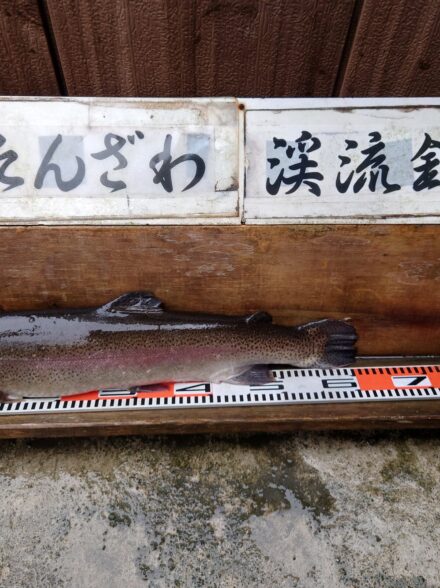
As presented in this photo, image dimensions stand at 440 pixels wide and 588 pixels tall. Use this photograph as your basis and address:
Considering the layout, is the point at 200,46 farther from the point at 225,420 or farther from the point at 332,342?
the point at 225,420

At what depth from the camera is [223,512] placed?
1775 mm

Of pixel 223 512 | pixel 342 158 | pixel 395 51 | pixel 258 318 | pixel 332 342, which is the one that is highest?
pixel 395 51

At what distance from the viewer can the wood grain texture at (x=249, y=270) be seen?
1962 millimetres

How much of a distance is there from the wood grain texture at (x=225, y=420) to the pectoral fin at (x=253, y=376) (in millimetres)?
127

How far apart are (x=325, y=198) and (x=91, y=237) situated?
0.96m

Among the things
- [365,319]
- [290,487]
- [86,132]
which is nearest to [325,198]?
[365,319]

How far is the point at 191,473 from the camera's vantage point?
1.89 m

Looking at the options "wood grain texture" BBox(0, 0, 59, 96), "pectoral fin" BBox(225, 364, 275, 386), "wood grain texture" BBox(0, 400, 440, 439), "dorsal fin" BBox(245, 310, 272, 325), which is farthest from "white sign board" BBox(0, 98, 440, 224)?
"wood grain texture" BBox(0, 400, 440, 439)

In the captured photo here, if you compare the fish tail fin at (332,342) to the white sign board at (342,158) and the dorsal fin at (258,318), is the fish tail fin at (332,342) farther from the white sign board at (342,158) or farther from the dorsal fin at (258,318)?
the white sign board at (342,158)

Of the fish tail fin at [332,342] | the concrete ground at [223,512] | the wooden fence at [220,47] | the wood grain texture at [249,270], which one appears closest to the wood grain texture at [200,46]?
the wooden fence at [220,47]

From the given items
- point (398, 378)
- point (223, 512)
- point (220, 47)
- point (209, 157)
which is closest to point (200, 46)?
point (220, 47)

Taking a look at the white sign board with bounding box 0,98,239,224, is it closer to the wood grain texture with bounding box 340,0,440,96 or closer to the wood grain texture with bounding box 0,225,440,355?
the wood grain texture with bounding box 0,225,440,355

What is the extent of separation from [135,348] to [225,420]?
1.57 ft

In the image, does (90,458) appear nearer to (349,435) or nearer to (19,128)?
(349,435)
